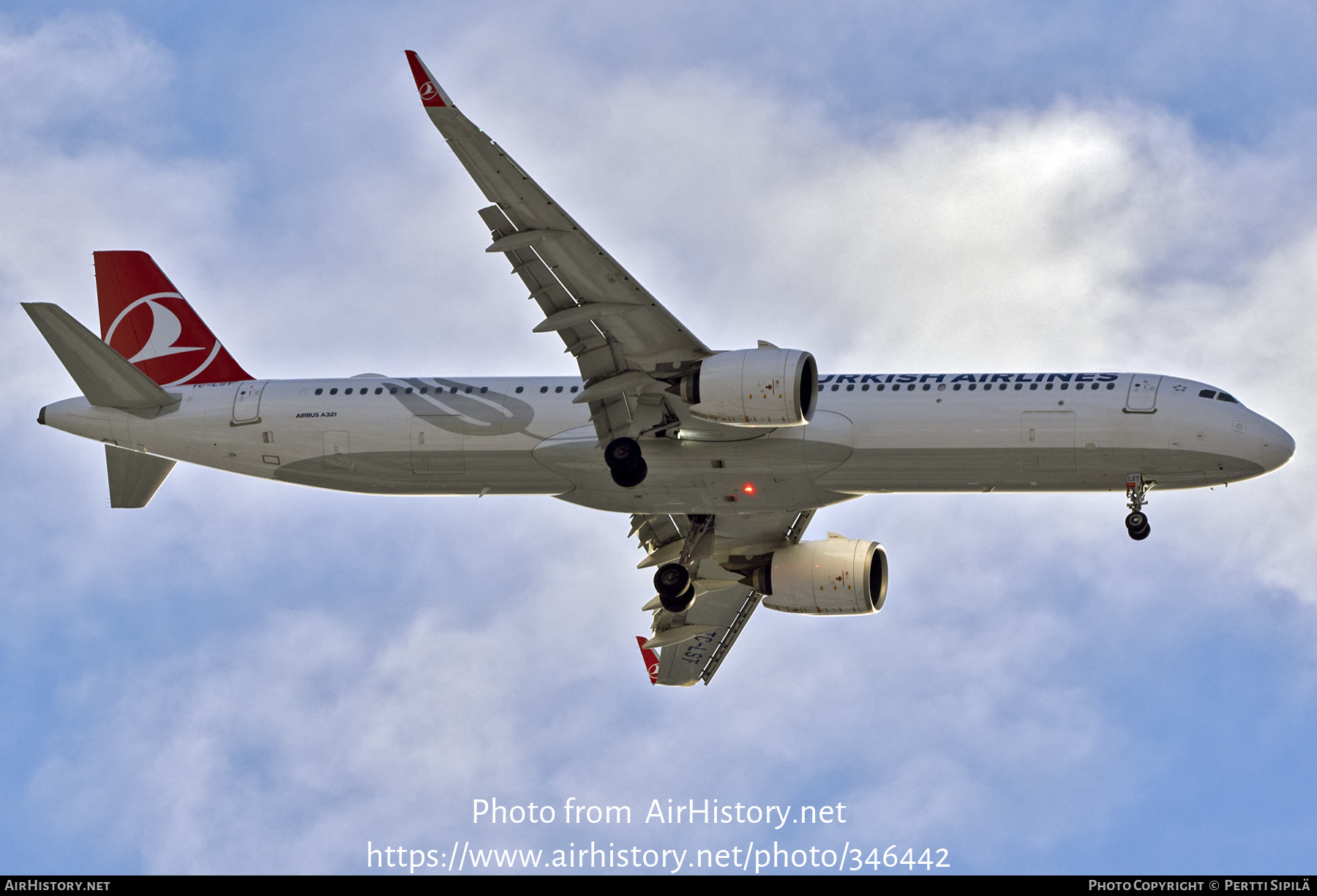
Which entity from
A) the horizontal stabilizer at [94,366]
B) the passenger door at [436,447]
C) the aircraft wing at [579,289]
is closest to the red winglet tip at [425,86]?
the aircraft wing at [579,289]

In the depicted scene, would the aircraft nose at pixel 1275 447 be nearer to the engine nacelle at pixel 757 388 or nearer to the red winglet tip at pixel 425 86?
the engine nacelle at pixel 757 388

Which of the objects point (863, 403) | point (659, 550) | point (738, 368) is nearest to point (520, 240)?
point (738, 368)

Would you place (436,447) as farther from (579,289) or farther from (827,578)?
(827,578)

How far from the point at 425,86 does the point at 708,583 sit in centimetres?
2193

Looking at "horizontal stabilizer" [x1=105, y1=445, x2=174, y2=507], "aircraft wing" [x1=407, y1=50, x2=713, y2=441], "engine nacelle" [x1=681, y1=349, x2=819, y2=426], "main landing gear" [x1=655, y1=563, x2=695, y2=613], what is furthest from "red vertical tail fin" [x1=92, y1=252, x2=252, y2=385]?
"engine nacelle" [x1=681, y1=349, x2=819, y2=426]

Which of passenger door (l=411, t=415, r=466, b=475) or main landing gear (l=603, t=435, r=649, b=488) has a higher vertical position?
passenger door (l=411, t=415, r=466, b=475)

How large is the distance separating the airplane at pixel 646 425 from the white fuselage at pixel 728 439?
0.19 ft

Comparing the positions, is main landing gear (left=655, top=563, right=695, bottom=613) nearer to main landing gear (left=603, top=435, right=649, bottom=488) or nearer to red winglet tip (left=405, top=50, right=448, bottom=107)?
main landing gear (left=603, top=435, right=649, bottom=488)

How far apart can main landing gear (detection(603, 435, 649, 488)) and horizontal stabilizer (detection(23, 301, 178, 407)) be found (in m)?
13.7

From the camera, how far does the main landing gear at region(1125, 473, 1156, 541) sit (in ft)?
147

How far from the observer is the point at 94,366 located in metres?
49.9

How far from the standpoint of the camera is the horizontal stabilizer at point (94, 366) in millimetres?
48250

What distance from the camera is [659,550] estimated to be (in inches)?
2169

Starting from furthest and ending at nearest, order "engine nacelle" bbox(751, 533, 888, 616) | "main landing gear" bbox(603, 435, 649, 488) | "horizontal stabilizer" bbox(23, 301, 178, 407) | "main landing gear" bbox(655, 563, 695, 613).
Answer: "engine nacelle" bbox(751, 533, 888, 616) < "main landing gear" bbox(655, 563, 695, 613) < "horizontal stabilizer" bbox(23, 301, 178, 407) < "main landing gear" bbox(603, 435, 649, 488)
